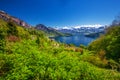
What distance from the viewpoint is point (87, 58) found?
23500mm

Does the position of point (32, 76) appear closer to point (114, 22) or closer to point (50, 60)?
point (50, 60)

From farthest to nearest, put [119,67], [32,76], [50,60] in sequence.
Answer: [119,67] → [50,60] → [32,76]

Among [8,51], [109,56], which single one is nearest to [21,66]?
[8,51]

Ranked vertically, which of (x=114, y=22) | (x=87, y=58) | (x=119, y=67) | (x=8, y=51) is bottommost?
(x=119, y=67)

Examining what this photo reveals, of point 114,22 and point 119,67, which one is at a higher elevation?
point 114,22

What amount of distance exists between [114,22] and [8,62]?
56513 millimetres

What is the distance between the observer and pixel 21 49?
53.3 feet

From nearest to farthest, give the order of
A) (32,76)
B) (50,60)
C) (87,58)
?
(32,76), (50,60), (87,58)

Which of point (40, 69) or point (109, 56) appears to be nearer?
point (40, 69)

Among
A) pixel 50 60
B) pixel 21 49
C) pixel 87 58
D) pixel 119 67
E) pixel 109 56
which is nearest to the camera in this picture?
pixel 50 60

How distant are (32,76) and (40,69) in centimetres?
63

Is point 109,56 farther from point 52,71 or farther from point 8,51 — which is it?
point 52,71

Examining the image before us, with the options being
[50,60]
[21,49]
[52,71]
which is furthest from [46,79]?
[21,49]

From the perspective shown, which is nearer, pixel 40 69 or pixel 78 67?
pixel 40 69
